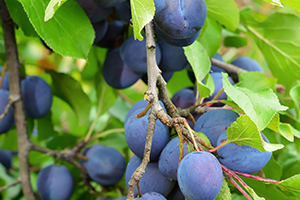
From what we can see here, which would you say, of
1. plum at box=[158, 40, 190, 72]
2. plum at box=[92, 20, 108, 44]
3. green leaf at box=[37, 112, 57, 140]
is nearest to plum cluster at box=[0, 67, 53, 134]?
green leaf at box=[37, 112, 57, 140]

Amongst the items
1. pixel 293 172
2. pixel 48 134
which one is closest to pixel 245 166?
pixel 293 172

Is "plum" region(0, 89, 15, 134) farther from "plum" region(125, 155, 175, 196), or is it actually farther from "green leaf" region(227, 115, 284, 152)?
"green leaf" region(227, 115, 284, 152)

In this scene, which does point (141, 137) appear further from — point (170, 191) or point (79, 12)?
point (79, 12)

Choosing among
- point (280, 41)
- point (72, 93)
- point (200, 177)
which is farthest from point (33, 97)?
point (280, 41)

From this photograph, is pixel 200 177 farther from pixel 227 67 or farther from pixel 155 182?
pixel 227 67

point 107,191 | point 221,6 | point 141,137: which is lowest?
point 107,191
